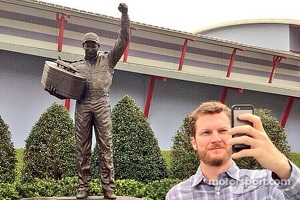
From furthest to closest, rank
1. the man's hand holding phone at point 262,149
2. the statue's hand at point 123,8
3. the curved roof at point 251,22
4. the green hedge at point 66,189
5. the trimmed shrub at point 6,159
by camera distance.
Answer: the curved roof at point 251,22 → the trimmed shrub at point 6,159 → the green hedge at point 66,189 → the statue's hand at point 123,8 → the man's hand holding phone at point 262,149

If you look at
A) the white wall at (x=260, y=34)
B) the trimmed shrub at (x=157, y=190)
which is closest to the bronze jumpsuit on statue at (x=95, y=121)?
the trimmed shrub at (x=157, y=190)

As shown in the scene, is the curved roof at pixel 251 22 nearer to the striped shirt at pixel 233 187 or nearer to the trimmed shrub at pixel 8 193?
the trimmed shrub at pixel 8 193

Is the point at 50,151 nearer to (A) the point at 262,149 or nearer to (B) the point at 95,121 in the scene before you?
(B) the point at 95,121

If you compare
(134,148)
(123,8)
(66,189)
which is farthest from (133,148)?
(123,8)

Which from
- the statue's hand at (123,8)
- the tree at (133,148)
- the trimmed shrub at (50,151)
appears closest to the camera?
the statue's hand at (123,8)

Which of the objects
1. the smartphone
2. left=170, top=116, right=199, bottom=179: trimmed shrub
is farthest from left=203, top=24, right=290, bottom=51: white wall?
the smartphone

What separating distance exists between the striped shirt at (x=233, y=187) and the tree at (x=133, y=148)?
8472mm

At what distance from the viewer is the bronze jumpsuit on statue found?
6363 millimetres

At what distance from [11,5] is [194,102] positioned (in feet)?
28.2

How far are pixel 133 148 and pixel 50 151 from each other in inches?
80.4

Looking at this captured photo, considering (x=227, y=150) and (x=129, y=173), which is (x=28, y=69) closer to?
(x=129, y=173)

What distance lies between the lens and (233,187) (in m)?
2.11

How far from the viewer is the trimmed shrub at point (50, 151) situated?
1036 cm

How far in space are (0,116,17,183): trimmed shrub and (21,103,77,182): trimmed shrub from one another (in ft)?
1.23
